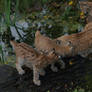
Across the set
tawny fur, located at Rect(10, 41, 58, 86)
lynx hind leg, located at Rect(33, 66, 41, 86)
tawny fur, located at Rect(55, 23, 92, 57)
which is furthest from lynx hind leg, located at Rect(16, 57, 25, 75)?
tawny fur, located at Rect(55, 23, 92, 57)

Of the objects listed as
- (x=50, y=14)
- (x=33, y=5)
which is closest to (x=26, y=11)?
(x=33, y=5)

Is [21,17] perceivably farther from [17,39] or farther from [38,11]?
[17,39]

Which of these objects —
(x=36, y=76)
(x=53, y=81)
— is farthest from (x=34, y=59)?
(x=53, y=81)

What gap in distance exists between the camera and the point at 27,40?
4.96 meters

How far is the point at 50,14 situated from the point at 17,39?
149cm

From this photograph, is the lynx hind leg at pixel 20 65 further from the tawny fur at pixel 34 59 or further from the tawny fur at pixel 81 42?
the tawny fur at pixel 81 42

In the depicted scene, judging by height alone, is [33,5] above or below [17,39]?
above

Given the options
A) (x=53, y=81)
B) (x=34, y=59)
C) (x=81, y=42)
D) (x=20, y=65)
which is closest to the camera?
(x=34, y=59)

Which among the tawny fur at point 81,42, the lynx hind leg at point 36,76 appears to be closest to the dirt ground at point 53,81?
the lynx hind leg at point 36,76

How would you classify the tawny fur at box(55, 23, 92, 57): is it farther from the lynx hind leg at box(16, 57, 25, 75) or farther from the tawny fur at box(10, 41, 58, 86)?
the lynx hind leg at box(16, 57, 25, 75)

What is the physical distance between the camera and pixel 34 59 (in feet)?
11.4

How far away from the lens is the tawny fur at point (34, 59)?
3467mm

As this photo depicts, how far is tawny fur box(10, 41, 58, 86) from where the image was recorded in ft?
11.4

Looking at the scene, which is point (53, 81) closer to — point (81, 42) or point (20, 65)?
point (20, 65)
